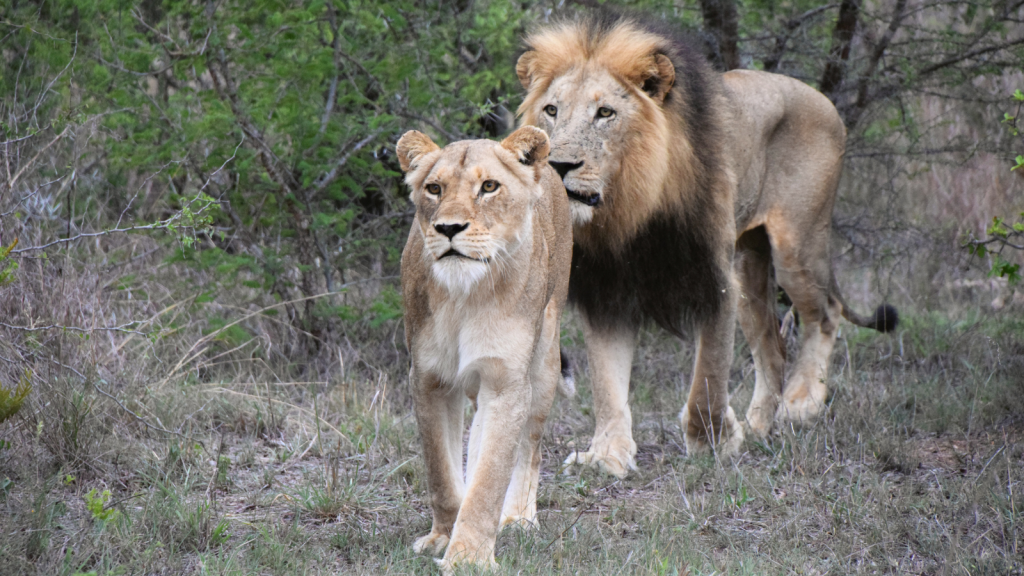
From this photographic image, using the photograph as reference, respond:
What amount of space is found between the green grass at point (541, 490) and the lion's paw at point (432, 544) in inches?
2.1

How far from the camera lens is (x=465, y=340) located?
2920 mm

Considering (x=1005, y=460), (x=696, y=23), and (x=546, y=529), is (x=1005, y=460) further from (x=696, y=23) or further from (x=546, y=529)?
(x=696, y=23)

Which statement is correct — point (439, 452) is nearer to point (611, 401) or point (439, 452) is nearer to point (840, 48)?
point (611, 401)

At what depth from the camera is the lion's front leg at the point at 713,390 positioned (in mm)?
4371

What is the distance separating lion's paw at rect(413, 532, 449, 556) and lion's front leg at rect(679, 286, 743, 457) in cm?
160

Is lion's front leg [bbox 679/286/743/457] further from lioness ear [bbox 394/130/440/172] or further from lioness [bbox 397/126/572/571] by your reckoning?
lioness ear [bbox 394/130/440/172]

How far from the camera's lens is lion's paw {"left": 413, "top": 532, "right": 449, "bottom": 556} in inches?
121

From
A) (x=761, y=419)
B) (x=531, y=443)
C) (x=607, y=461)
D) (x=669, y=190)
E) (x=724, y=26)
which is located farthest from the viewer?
(x=724, y=26)

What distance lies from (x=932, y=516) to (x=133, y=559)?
251 centimetres

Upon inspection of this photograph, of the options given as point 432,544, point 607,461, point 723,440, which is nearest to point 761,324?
point 723,440

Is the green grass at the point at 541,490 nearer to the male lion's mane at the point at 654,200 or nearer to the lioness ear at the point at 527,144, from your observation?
the male lion's mane at the point at 654,200

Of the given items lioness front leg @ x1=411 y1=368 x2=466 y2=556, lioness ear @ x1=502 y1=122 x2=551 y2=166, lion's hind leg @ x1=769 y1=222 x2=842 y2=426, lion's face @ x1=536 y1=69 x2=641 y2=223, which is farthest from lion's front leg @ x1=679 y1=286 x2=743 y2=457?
lioness ear @ x1=502 y1=122 x2=551 y2=166

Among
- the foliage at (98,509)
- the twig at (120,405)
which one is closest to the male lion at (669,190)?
the twig at (120,405)

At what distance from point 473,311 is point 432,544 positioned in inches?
28.8
